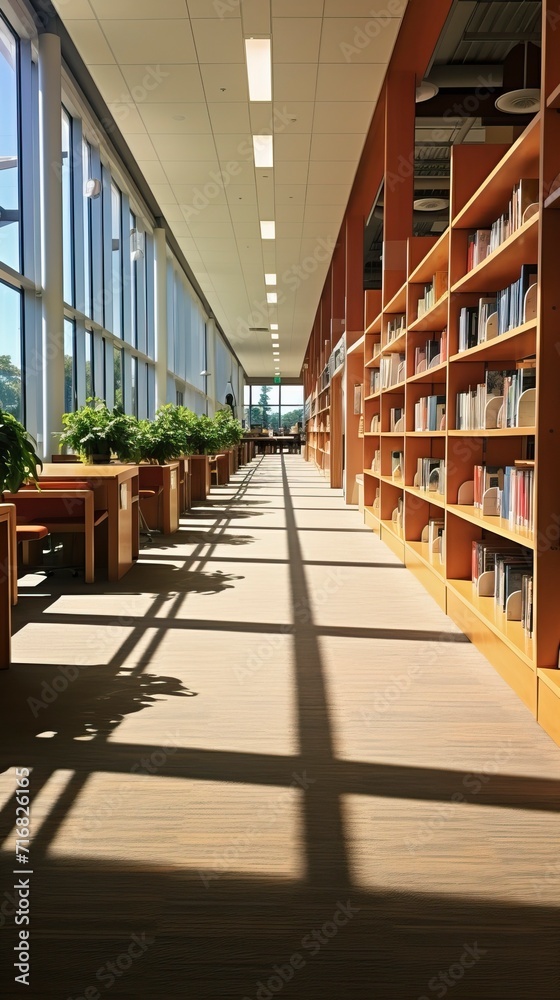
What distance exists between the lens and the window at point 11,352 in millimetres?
7508

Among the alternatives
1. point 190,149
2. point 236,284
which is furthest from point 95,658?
point 236,284

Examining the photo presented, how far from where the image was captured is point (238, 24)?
23.3ft

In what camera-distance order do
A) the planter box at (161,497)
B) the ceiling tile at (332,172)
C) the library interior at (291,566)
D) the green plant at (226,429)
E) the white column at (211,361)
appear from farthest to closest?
the white column at (211,361) < the green plant at (226,429) < the ceiling tile at (332,172) < the planter box at (161,497) < the library interior at (291,566)

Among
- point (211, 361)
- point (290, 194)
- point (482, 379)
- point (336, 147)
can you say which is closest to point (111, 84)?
point (336, 147)

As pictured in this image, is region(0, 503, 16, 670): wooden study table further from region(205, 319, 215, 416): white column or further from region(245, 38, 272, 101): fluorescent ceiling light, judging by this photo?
region(205, 319, 215, 416): white column

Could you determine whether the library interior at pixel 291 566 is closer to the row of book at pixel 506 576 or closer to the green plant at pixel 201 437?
the row of book at pixel 506 576

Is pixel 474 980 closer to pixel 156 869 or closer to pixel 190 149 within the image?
pixel 156 869

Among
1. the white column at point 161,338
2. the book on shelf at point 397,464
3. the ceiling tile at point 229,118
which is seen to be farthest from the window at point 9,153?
the white column at point 161,338

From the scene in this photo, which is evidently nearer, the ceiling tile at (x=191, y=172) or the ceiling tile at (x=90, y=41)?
the ceiling tile at (x=90, y=41)

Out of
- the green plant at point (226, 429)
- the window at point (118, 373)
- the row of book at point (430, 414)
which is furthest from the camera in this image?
the green plant at point (226, 429)

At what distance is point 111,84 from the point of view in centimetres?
845

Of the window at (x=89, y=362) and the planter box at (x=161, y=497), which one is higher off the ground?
the window at (x=89, y=362)

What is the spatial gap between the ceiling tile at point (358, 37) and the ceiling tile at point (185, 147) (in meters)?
2.45

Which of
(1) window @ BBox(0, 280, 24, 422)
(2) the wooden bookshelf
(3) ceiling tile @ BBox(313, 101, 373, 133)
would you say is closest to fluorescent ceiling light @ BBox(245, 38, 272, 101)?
(3) ceiling tile @ BBox(313, 101, 373, 133)
